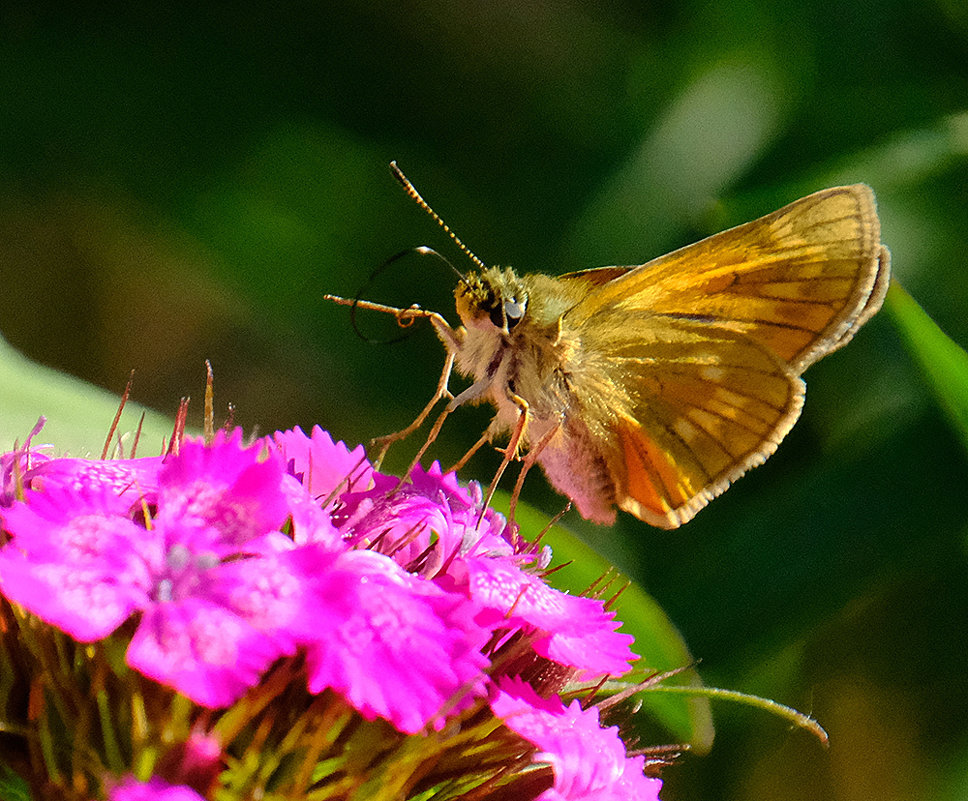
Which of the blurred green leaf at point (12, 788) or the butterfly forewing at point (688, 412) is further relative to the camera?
the butterfly forewing at point (688, 412)

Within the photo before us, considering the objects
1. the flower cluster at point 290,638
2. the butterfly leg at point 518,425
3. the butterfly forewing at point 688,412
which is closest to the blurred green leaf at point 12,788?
the flower cluster at point 290,638

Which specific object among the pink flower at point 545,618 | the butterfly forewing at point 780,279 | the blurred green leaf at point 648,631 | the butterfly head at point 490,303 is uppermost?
the butterfly forewing at point 780,279

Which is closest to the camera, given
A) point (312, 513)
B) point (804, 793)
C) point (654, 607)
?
point (312, 513)

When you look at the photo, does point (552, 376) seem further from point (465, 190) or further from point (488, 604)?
point (465, 190)

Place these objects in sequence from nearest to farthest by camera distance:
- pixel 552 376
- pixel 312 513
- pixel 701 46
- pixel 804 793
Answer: pixel 312 513, pixel 552 376, pixel 804 793, pixel 701 46

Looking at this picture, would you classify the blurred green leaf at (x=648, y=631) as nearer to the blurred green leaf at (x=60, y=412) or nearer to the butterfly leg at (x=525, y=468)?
the butterfly leg at (x=525, y=468)

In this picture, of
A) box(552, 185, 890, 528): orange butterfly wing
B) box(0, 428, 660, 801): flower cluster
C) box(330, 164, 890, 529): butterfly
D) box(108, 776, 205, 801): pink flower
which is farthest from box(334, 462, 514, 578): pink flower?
box(552, 185, 890, 528): orange butterfly wing

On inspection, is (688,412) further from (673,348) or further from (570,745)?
(570,745)

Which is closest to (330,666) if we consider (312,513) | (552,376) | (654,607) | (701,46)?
(312,513)

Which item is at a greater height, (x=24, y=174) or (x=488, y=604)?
(x=488, y=604)
